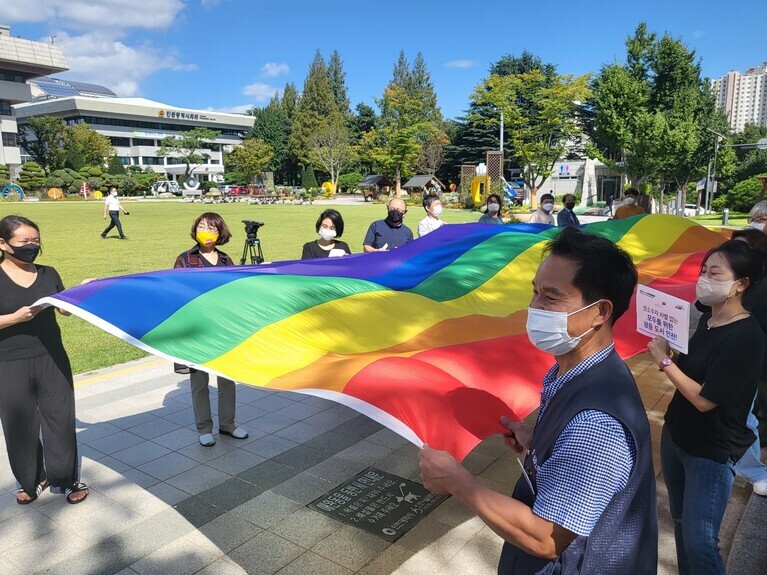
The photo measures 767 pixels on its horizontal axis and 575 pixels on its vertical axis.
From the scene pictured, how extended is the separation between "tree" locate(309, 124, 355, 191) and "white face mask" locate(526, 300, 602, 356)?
212ft

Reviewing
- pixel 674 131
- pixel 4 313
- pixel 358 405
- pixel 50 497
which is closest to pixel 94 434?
pixel 50 497

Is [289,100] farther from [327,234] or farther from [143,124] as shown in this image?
[327,234]

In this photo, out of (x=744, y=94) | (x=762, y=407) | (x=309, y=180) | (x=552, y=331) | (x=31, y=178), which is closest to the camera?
(x=552, y=331)

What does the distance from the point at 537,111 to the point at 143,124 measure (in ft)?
220

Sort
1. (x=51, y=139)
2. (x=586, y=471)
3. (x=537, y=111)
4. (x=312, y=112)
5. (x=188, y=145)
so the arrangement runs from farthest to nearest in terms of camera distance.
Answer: (x=312, y=112), (x=188, y=145), (x=51, y=139), (x=537, y=111), (x=586, y=471)

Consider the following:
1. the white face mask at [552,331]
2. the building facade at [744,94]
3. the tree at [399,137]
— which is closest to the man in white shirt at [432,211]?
the white face mask at [552,331]

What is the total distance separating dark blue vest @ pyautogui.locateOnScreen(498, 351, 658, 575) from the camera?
150cm

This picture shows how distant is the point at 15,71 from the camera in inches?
2517

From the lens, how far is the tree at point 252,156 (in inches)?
2859

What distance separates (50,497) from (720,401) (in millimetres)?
4442

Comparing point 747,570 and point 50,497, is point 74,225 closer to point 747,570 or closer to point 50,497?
point 50,497

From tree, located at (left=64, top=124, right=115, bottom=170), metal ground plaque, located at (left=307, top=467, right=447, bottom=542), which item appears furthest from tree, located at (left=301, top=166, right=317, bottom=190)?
metal ground plaque, located at (left=307, top=467, right=447, bottom=542)

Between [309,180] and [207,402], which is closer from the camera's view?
[207,402]

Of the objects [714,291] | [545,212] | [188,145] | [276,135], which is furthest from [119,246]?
[276,135]
